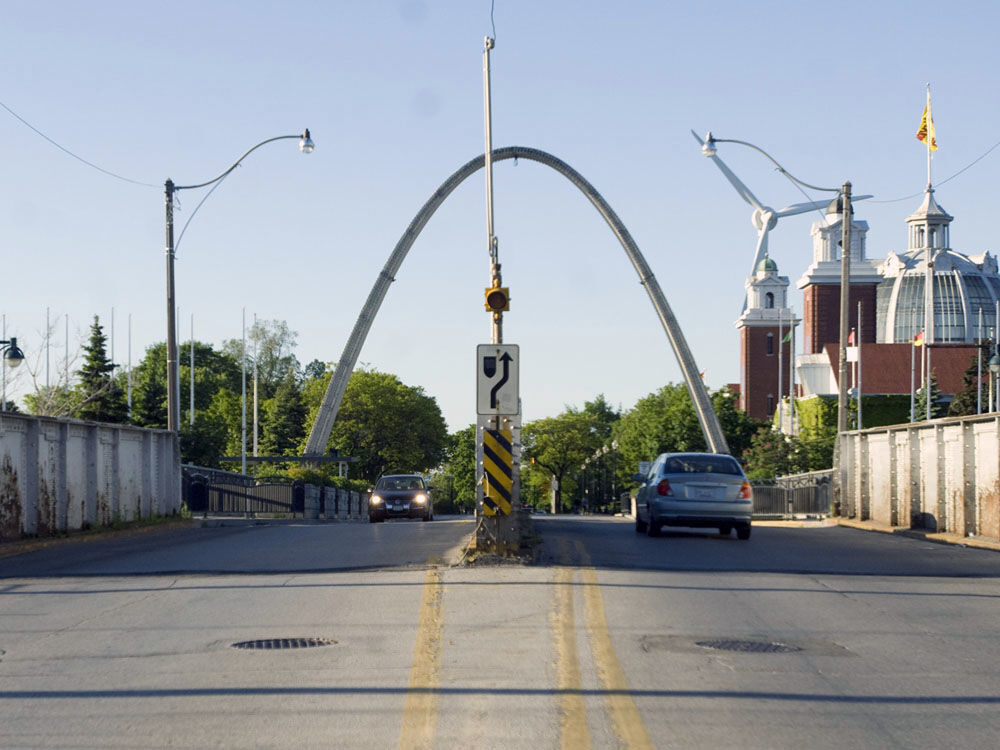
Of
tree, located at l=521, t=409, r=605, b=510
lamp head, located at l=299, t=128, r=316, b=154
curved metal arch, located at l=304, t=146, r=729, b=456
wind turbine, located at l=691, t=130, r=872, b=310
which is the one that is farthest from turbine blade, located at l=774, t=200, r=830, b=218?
lamp head, located at l=299, t=128, r=316, b=154

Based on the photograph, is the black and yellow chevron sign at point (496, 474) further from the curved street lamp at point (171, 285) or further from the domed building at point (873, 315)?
the domed building at point (873, 315)

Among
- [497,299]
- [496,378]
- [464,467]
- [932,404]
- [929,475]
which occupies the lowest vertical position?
[464,467]

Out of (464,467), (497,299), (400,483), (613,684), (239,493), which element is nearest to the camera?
(613,684)

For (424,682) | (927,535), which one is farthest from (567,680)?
(927,535)

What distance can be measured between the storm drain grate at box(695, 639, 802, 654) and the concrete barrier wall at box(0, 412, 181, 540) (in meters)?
14.9

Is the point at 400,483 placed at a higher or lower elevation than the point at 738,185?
lower

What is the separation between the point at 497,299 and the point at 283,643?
28.3ft

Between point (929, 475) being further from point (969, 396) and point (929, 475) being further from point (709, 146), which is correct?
point (969, 396)

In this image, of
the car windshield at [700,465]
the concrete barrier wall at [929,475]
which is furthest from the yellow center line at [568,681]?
the concrete barrier wall at [929,475]

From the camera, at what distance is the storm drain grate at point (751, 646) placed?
31.6 feet

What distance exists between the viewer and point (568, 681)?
8.30m

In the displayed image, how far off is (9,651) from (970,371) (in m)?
92.1

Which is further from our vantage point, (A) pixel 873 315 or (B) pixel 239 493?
→ (A) pixel 873 315

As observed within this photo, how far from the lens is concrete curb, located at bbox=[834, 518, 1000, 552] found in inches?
809
